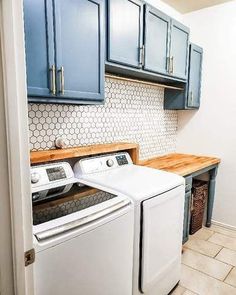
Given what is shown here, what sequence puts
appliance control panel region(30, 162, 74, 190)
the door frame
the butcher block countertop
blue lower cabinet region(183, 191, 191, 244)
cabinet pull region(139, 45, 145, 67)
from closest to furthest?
the door frame
appliance control panel region(30, 162, 74, 190)
the butcher block countertop
cabinet pull region(139, 45, 145, 67)
blue lower cabinet region(183, 191, 191, 244)

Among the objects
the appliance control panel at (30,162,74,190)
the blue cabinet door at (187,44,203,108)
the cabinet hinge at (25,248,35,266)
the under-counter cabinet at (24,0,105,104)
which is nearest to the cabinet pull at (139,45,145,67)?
the under-counter cabinet at (24,0,105,104)

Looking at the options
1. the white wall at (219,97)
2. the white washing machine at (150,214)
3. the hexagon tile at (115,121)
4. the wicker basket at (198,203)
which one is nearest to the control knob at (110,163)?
the white washing machine at (150,214)

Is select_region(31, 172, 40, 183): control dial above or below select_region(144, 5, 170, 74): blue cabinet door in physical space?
below

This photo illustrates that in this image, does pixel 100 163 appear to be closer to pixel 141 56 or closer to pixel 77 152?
pixel 77 152

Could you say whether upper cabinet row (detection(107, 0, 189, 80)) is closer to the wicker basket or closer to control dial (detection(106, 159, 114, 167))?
control dial (detection(106, 159, 114, 167))

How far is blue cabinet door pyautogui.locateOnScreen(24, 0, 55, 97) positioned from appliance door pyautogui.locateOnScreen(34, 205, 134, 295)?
82 centimetres

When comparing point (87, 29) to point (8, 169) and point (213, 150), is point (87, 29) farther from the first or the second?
point (213, 150)

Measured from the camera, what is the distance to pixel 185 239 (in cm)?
243

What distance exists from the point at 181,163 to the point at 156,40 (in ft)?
4.33

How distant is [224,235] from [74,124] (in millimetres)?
2203

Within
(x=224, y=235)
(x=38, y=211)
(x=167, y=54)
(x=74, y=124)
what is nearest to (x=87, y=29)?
(x=74, y=124)

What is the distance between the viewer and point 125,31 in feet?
6.00

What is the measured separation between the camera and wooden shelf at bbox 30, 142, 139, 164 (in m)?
1.52

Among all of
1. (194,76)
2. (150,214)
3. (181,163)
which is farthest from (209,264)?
(194,76)
